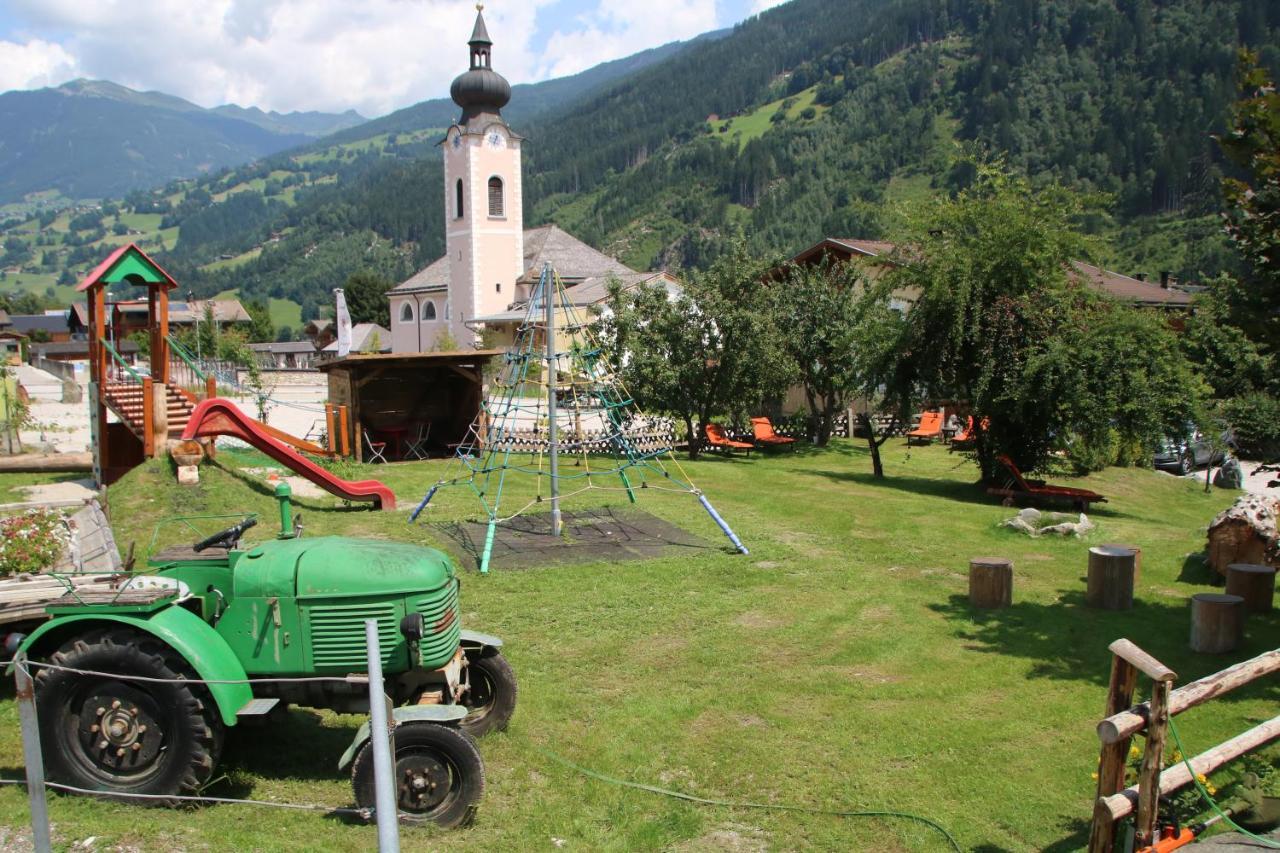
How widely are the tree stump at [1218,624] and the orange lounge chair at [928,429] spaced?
21.5m

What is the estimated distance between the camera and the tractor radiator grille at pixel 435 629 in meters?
6.12

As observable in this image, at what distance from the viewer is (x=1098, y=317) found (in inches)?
726

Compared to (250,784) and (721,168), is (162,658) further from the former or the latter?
(721,168)

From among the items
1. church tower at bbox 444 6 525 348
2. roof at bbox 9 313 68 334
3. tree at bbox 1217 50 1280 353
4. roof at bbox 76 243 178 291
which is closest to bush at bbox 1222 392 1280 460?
tree at bbox 1217 50 1280 353

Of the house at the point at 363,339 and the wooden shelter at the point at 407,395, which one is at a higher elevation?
the house at the point at 363,339

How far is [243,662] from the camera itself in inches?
239

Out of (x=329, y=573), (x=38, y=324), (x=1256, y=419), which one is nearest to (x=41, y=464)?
(x=329, y=573)

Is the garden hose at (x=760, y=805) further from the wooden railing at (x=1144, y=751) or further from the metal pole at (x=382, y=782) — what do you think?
the metal pole at (x=382, y=782)

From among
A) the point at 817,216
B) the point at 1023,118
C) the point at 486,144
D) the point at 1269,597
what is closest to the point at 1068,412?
the point at 1269,597

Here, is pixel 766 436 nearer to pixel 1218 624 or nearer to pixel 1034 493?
pixel 1034 493

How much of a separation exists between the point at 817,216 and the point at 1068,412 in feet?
410

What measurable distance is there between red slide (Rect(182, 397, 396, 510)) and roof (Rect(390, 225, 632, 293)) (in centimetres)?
4656

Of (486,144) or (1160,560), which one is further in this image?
(486,144)

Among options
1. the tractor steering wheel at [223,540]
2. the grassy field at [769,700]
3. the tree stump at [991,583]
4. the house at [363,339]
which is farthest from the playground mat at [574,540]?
the house at [363,339]
